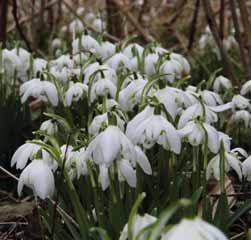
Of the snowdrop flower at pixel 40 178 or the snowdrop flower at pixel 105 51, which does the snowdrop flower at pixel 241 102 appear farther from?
the snowdrop flower at pixel 40 178

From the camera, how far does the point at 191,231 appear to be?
1.11 metres

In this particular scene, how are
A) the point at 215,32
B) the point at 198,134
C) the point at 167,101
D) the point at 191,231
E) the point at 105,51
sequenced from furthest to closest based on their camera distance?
the point at 215,32, the point at 105,51, the point at 167,101, the point at 198,134, the point at 191,231

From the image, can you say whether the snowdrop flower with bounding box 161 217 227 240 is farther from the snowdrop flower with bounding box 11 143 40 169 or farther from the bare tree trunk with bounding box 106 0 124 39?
the bare tree trunk with bounding box 106 0 124 39

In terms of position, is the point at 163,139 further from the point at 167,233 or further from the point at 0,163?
the point at 0,163

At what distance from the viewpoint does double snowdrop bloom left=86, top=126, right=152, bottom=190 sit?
5.49 feet

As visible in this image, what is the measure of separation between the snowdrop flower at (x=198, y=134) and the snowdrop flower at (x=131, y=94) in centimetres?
53

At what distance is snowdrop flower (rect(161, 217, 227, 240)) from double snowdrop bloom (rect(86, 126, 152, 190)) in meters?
0.52

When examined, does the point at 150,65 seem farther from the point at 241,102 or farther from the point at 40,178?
the point at 40,178

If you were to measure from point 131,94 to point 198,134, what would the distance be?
0.59m

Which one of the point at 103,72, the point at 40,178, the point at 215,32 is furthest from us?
the point at 215,32

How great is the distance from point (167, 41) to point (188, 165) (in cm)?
435

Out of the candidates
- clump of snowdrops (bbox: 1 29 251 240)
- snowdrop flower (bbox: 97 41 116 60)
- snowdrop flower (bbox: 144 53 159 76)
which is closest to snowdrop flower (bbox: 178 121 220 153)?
clump of snowdrops (bbox: 1 29 251 240)

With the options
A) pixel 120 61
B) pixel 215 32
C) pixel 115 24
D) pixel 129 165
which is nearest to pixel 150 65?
pixel 120 61

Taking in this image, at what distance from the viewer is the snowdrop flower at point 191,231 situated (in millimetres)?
1108
